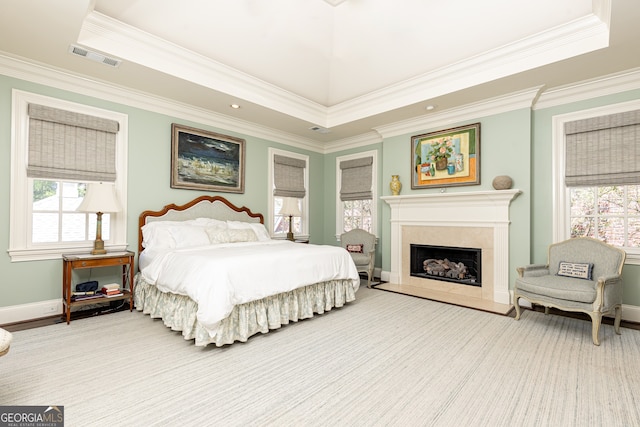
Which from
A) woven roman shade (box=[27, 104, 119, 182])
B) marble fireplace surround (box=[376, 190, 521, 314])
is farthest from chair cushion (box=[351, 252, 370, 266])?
woven roman shade (box=[27, 104, 119, 182])

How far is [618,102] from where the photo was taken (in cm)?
349

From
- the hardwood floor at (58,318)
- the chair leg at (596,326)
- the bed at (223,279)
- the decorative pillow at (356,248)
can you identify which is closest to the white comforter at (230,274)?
the bed at (223,279)

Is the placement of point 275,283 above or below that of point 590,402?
above

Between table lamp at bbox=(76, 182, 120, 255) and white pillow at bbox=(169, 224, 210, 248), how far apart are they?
2.25 ft

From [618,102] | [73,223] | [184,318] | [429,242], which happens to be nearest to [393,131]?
[429,242]

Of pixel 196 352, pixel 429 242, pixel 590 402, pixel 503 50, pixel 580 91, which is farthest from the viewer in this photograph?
pixel 429 242

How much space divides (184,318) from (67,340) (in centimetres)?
107

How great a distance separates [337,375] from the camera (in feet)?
7.26

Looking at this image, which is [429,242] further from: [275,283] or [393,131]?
[275,283]

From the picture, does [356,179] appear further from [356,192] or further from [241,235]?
[241,235]

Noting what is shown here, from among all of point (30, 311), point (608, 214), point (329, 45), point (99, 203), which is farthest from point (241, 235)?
point (608, 214)

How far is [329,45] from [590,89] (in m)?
3.20

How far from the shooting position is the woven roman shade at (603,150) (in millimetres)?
3375

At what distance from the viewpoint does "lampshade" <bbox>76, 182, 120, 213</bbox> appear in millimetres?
3322
